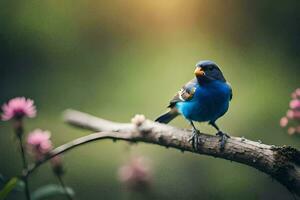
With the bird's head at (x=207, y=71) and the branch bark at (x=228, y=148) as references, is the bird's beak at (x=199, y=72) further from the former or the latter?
the branch bark at (x=228, y=148)

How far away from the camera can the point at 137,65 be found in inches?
281

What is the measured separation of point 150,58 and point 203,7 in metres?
0.93

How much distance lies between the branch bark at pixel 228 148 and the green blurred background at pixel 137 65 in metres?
2.29

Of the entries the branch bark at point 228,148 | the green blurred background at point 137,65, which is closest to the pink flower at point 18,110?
the branch bark at point 228,148

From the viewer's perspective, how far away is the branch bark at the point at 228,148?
232cm

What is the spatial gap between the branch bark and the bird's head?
0.30 metres

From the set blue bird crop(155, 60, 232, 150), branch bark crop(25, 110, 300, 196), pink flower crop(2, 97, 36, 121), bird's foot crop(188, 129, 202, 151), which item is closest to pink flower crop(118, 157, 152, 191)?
branch bark crop(25, 110, 300, 196)

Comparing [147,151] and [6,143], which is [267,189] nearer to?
[147,151]

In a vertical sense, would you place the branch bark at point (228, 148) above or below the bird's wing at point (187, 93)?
below

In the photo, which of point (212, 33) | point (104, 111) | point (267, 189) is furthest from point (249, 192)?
point (212, 33)

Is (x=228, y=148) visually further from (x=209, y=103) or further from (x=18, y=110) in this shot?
(x=18, y=110)

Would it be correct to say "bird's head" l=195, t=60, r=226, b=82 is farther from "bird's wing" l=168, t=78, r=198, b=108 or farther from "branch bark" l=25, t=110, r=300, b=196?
"branch bark" l=25, t=110, r=300, b=196

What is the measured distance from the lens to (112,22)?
7.38m

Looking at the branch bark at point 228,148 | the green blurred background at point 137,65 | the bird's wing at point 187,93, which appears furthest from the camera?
the green blurred background at point 137,65
